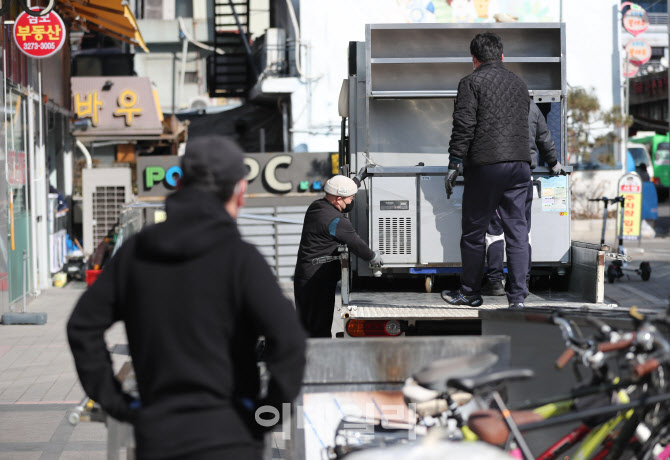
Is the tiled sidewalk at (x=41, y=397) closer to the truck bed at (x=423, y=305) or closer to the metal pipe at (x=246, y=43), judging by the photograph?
the truck bed at (x=423, y=305)

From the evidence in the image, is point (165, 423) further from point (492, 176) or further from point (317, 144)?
point (317, 144)

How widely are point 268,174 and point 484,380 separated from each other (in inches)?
574

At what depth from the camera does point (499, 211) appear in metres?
6.74

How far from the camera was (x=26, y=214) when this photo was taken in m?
14.6

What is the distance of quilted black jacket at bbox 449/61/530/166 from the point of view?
6582 millimetres

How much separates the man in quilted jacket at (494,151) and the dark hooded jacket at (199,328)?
384 centimetres

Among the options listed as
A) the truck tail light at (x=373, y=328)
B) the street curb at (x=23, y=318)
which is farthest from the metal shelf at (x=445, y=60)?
the street curb at (x=23, y=318)

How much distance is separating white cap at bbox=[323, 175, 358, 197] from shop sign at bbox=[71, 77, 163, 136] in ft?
42.0

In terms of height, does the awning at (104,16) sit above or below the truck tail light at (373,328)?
above

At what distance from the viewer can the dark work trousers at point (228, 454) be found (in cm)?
280

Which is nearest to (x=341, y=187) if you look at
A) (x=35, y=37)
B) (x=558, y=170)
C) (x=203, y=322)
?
(x=558, y=170)

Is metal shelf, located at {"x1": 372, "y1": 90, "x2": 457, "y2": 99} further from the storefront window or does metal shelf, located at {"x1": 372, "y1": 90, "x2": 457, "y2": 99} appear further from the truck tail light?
the storefront window

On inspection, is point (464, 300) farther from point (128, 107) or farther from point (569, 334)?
point (128, 107)

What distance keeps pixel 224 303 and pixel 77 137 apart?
17797mm
